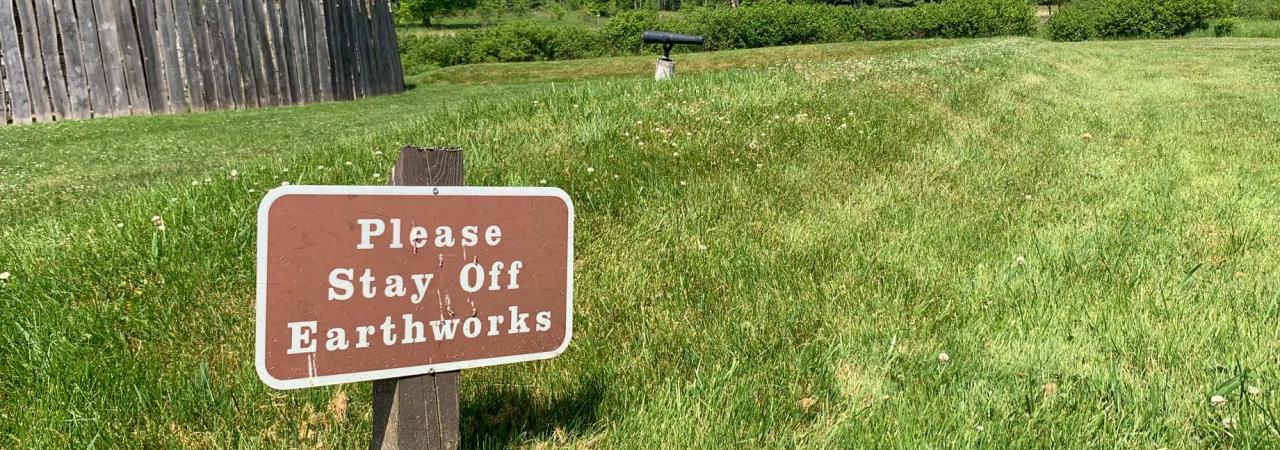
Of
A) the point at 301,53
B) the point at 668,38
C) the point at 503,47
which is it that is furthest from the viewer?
the point at 503,47

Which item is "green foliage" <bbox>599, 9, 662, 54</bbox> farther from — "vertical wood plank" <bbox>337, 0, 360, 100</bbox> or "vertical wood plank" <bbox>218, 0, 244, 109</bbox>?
"vertical wood plank" <bbox>218, 0, 244, 109</bbox>

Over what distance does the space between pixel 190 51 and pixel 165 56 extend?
0.40m

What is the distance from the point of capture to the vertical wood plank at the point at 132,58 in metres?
11.9

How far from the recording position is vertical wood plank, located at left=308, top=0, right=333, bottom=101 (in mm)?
15055

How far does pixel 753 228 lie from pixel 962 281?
1.15 m

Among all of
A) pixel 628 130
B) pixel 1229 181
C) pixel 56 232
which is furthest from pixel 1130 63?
pixel 56 232

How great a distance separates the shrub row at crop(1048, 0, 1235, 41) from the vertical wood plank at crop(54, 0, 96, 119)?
36816mm

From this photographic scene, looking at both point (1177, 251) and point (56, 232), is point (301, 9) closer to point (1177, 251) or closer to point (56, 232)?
point (56, 232)

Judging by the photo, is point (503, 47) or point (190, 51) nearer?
point (190, 51)

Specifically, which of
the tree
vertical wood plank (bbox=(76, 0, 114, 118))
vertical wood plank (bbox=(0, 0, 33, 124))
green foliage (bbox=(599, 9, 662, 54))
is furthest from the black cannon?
the tree

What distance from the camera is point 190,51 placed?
12.8m

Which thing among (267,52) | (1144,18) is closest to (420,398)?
(267,52)

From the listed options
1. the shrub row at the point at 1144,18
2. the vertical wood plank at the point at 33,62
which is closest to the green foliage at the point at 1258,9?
the shrub row at the point at 1144,18

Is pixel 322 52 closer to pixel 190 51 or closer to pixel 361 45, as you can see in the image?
pixel 361 45
